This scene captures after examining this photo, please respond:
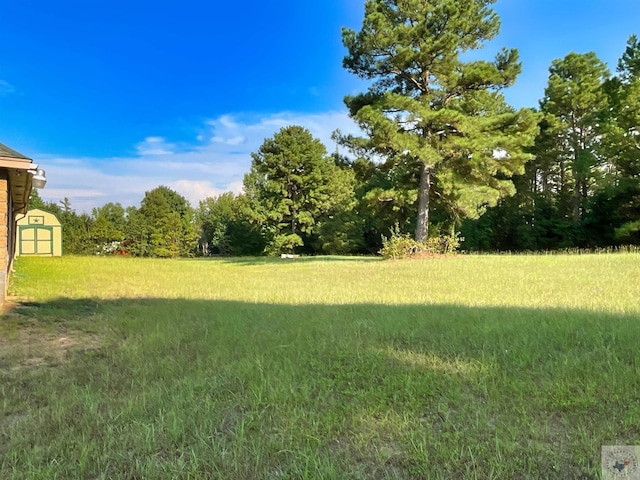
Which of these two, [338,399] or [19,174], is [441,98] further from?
[338,399]

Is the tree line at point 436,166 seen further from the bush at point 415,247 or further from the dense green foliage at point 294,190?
the bush at point 415,247

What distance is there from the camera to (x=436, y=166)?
658 inches

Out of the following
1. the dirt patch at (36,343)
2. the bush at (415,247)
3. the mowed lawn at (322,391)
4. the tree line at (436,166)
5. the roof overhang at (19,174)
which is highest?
the tree line at (436,166)

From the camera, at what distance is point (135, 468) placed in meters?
1.97

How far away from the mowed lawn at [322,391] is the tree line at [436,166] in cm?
1103

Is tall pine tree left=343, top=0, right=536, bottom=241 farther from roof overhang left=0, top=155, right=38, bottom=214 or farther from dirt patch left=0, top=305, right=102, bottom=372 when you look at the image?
dirt patch left=0, top=305, right=102, bottom=372

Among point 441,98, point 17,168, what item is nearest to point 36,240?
point 17,168

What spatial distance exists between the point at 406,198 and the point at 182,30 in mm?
10152

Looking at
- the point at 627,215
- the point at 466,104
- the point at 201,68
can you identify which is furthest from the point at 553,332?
the point at 627,215

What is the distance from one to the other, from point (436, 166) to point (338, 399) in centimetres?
1526

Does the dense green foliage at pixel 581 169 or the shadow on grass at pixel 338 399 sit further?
the dense green foliage at pixel 581 169

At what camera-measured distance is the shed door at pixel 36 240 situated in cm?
2517

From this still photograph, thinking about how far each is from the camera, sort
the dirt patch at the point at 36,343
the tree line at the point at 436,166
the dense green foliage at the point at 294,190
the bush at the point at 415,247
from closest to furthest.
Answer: the dirt patch at the point at 36,343 < the tree line at the point at 436,166 < the bush at the point at 415,247 < the dense green foliage at the point at 294,190

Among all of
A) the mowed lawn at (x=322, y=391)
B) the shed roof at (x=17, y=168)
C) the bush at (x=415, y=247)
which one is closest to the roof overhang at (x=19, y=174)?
the shed roof at (x=17, y=168)
